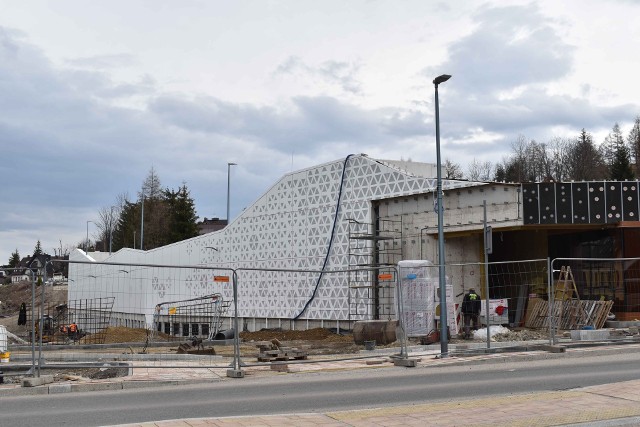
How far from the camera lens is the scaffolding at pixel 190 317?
97.6 feet

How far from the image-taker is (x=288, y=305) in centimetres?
3600

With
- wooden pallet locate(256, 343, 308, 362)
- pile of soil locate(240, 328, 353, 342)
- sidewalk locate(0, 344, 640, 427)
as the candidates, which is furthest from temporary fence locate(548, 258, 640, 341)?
sidewalk locate(0, 344, 640, 427)

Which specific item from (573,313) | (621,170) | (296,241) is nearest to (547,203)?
(573,313)

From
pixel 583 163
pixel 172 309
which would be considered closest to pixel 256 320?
pixel 172 309

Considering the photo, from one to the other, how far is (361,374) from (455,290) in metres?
13.9

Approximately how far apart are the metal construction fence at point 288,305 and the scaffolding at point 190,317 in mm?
45

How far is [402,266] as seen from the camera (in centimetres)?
2391

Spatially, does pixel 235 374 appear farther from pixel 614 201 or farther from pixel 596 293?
pixel 614 201

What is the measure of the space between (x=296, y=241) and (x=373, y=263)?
19.3 ft

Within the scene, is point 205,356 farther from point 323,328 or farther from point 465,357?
point 323,328

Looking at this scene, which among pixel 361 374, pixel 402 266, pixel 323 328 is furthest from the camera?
pixel 323 328

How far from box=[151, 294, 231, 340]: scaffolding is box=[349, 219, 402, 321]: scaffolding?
5.29 metres

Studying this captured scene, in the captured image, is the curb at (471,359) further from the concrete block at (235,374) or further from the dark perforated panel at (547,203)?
the dark perforated panel at (547,203)

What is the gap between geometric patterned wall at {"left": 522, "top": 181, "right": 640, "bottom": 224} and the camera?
2614cm
